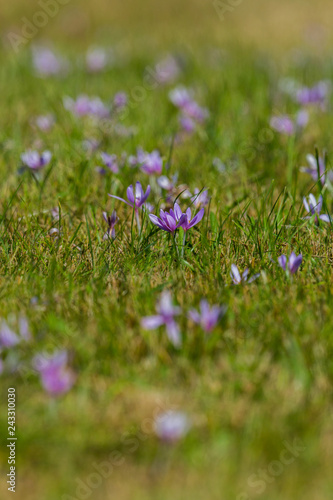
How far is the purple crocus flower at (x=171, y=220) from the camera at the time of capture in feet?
8.20

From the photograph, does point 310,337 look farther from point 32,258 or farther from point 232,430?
point 32,258

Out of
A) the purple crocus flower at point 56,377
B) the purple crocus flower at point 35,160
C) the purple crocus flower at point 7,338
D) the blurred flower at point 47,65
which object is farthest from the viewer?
the blurred flower at point 47,65

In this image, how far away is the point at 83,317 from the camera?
2.25 m

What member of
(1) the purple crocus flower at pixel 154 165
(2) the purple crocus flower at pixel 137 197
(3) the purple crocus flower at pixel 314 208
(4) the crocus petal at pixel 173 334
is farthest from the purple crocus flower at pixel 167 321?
(1) the purple crocus flower at pixel 154 165

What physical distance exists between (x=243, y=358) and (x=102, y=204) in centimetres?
145

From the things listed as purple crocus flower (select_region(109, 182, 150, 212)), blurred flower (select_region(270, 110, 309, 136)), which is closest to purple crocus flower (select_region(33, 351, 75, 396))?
purple crocus flower (select_region(109, 182, 150, 212))

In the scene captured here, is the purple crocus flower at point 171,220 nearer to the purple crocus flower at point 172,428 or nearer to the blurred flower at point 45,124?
the purple crocus flower at point 172,428

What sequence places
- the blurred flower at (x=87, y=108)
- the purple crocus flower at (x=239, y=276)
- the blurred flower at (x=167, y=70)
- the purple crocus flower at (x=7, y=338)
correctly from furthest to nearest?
the blurred flower at (x=167, y=70) < the blurred flower at (x=87, y=108) < the purple crocus flower at (x=239, y=276) < the purple crocus flower at (x=7, y=338)

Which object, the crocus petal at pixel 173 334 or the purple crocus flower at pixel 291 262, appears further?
the purple crocus flower at pixel 291 262

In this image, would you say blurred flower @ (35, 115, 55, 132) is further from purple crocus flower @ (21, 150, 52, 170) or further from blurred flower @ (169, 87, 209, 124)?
purple crocus flower @ (21, 150, 52, 170)

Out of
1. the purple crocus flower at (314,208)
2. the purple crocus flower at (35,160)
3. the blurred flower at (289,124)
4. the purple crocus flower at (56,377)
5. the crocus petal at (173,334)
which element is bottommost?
the purple crocus flower at (56,377)

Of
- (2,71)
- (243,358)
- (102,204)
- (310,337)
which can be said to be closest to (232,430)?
(243,358)

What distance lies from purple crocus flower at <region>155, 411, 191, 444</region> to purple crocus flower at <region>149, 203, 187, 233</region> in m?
0.92

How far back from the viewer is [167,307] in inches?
80.2
